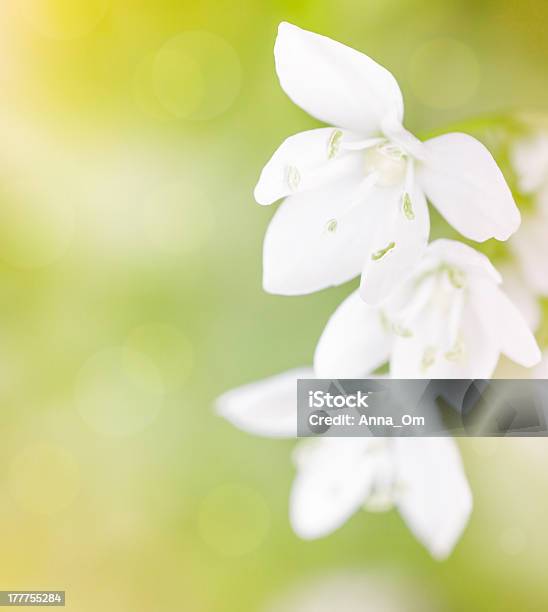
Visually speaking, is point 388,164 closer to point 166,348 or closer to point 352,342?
point 352,342

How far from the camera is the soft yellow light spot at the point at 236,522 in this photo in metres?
0.72

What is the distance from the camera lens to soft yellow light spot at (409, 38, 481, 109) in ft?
2.05

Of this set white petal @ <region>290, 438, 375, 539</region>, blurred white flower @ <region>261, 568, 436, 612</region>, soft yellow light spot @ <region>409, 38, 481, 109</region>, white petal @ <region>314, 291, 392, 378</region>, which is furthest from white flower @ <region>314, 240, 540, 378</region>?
blurred white flower @ <region>261, 568, 436, 612</region>

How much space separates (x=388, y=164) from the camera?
41 cm

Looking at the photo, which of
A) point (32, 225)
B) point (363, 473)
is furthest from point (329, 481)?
point (32, 225)

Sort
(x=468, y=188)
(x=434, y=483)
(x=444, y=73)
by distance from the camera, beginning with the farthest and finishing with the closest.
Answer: (x=444, y=73) < (x=434, y=483) < (x=468, y=188)

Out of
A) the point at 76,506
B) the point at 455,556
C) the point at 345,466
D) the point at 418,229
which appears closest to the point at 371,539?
the point at 455,556

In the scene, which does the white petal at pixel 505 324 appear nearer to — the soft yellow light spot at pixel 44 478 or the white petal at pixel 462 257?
the white petal at pixel 462 257

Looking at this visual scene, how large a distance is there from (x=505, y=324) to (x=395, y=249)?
9cm

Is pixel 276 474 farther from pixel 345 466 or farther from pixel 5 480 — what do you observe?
pixel 5 480

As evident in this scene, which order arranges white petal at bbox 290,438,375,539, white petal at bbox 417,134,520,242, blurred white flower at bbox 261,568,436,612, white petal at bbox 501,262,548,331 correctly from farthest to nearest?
blurred white flower at bbox 261,568,436,612 < white petal at bbox 290,438,375,539 < white petal at bbox 501,262,548,331 < white petal at bbox 417,134,520,242

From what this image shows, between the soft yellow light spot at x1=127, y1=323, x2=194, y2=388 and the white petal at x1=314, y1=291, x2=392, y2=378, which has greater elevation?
the soft yellow light spot at x1=127, y1=323, x2=194, y2=388

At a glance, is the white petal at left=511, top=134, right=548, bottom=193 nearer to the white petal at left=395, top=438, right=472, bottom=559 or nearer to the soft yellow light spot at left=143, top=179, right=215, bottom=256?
the white petal at left=395, top=438, right=472, bottom=559

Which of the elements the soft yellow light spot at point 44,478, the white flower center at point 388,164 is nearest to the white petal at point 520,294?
the white flower center at point 388,164
